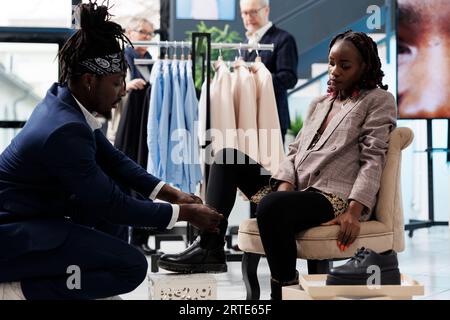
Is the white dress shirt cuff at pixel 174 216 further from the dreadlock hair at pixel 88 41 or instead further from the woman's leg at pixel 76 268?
the dreadlock hair at pixel 88 41

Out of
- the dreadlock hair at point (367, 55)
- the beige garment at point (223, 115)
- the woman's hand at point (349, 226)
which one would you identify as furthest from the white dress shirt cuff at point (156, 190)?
the beige garment at point (223, 115)

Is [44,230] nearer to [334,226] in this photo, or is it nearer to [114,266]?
[114,266]

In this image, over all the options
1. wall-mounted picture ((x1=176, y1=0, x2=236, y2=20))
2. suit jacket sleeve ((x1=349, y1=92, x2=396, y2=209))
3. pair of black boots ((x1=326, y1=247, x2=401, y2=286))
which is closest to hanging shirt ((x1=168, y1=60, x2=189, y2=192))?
suit jacket sleeve ((x1=349, y1=92, x2=396, y2=209))

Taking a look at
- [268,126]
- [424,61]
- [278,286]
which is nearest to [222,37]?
[424,61]

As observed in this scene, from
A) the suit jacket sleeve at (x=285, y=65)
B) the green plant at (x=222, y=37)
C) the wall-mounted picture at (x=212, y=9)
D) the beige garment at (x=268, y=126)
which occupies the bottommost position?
the beige garment at (x=268, y=126)

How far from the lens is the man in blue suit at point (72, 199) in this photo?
7.25 ft

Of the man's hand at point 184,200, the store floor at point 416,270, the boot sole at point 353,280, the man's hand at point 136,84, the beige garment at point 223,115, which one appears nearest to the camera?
the boot sole at point 353,280

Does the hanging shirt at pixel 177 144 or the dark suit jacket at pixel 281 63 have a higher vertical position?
the dark suit jacket at pixel 281 63

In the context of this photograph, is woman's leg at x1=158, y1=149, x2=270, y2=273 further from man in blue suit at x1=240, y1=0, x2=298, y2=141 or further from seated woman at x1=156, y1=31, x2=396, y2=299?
man in blue suit at x1=240, y1=0, x2=298, y2=141

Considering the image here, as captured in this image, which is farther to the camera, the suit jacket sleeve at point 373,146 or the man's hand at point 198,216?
the suit jacket sleeve at point 373,146

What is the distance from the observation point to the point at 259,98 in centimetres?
443

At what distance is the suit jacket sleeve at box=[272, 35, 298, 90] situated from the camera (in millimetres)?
4576

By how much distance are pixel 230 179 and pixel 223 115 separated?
1.36 meters


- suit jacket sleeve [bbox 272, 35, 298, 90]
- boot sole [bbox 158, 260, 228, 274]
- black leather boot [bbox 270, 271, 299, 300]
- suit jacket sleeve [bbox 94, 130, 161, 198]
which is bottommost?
black leather boot [bbox 270, 271, 299, 300]
